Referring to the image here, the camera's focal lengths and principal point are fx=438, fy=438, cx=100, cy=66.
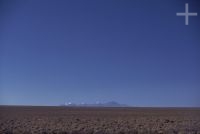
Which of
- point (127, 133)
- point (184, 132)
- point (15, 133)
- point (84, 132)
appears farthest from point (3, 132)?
point (184, 132)

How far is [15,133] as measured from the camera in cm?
2466

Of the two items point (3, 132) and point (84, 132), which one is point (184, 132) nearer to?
point (84, 132)

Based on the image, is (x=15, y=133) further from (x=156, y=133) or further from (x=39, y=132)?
(x=156, y=133)

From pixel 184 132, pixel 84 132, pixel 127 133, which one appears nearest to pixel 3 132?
pixel 84 132

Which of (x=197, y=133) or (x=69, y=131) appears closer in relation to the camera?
(x=197, y=133)

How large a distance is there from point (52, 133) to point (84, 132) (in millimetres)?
2005

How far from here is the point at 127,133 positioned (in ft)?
81.9

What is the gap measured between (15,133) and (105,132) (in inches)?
203

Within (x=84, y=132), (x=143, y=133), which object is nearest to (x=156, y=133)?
(x=143, y=133)

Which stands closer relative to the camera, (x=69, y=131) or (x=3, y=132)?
(x=3, y=132)

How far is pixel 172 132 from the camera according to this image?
2553 centimetres

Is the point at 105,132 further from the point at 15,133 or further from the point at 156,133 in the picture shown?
the point at 15,133

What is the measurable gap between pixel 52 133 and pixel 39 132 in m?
1.07

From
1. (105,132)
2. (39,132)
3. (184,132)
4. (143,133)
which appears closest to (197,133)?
(184,132)
